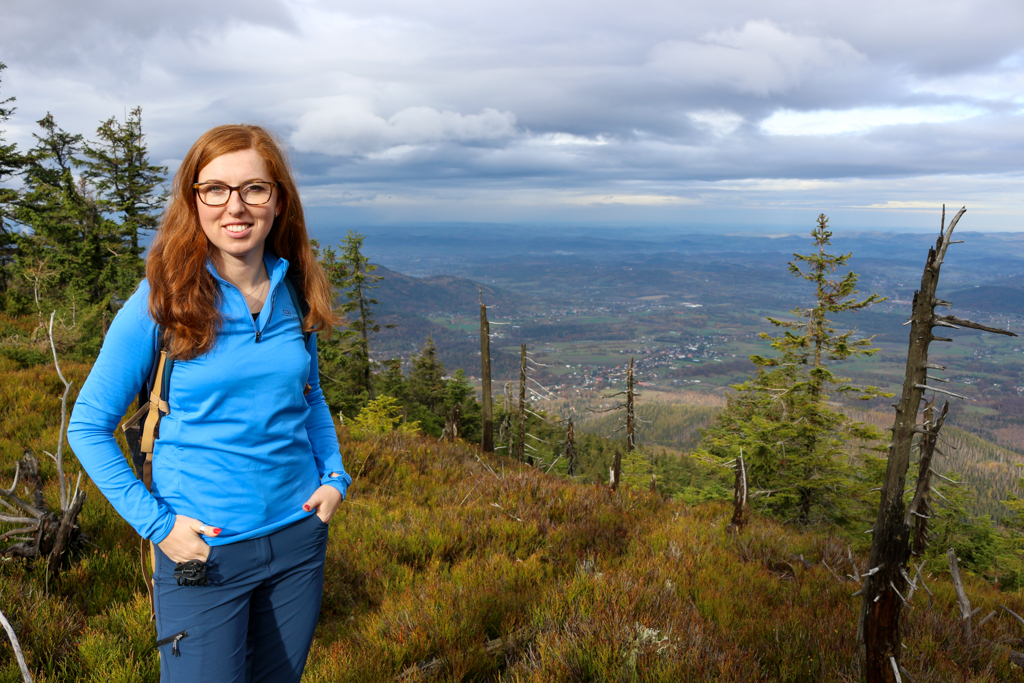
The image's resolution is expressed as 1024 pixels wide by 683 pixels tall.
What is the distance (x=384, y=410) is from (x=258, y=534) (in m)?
15.0

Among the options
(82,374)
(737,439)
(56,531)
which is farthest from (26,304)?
(737,439)

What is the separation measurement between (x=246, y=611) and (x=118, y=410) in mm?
784

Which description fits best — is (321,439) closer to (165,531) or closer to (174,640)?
(165,531)

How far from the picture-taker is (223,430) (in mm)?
1648

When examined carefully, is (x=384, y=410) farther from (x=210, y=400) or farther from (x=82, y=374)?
(x=210, y=400)

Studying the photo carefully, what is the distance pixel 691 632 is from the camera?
3090 mm

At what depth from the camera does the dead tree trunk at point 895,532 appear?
3.17m

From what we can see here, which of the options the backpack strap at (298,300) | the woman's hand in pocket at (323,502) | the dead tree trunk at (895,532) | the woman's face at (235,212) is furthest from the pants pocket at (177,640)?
the dead tree trunk at (895,532)

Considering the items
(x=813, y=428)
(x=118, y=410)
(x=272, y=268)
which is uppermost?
(x=272, y=268)

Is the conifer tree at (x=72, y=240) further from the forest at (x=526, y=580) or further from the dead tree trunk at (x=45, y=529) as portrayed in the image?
the dead tree trunk at (x=45, y=529)

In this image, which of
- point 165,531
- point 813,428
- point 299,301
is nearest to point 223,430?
point 165,531

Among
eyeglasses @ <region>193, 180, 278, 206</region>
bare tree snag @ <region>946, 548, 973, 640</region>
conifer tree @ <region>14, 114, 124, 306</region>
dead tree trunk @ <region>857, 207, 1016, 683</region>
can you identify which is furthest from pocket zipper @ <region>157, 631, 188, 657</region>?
conifer tree @ <region>14, 114, 124, 306</region>

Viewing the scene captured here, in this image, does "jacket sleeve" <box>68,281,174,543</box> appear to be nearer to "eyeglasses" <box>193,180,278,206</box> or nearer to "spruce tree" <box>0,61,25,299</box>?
"eyeglasses" <box>193,180,278,206</box>

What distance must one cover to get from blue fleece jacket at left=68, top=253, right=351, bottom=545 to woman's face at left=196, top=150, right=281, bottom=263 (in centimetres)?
12
